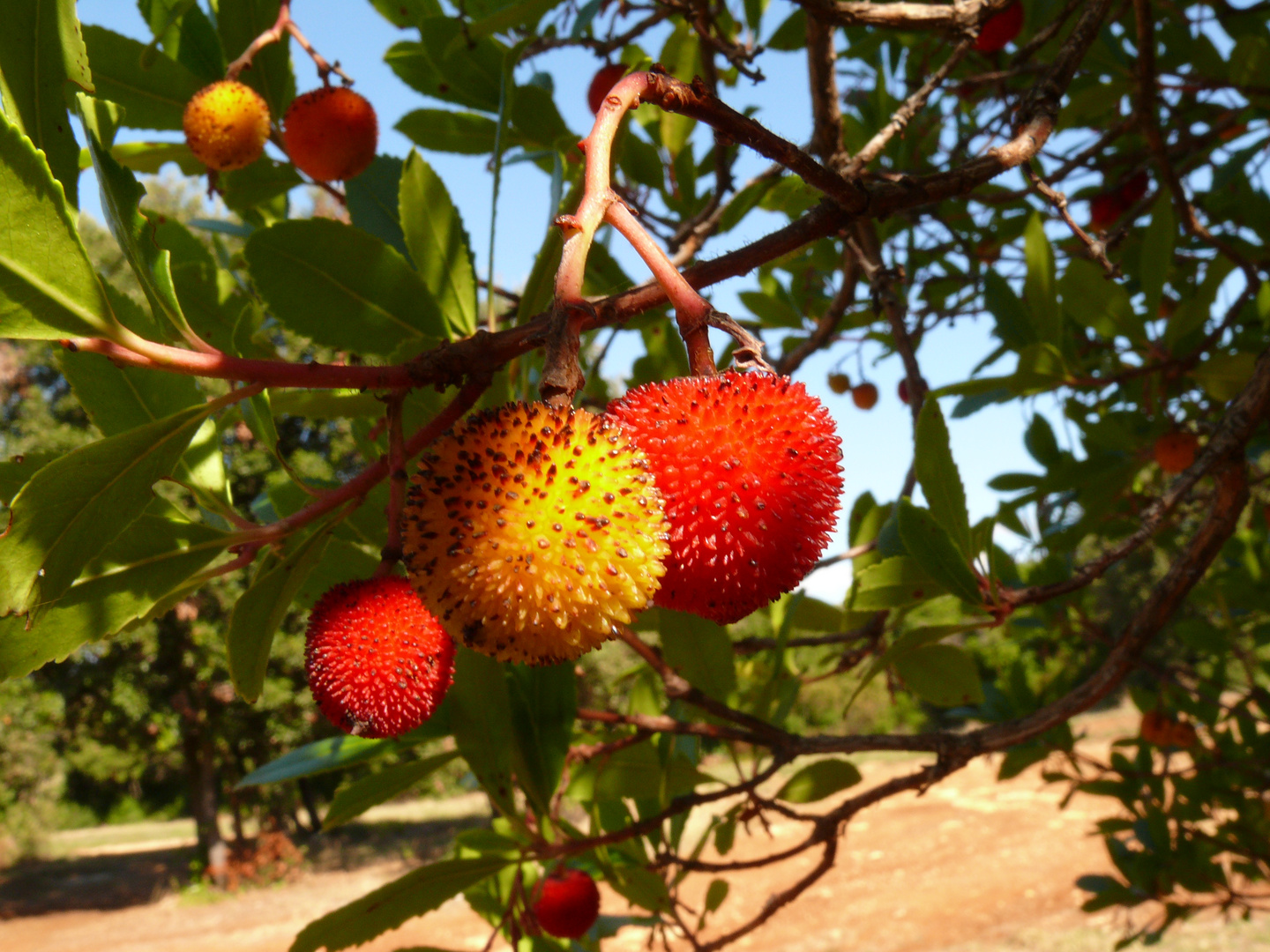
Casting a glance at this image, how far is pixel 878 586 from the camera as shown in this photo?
123 centimetres

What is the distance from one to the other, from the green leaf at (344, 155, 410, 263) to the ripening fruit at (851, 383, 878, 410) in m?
2.70

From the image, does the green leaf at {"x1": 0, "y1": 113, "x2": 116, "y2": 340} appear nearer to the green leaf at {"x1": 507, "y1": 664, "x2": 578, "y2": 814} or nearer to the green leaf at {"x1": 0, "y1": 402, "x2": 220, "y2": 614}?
the green leaf at {"x1": 0, "y1": 402, "x2": 220, "y2": 614}

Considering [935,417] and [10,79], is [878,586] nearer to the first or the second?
[935,417]

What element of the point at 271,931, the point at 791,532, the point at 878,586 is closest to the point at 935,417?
the point at 878,586

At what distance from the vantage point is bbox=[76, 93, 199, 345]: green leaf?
2.03ft

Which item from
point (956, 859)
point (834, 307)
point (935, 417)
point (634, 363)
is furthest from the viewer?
point (956, 859)

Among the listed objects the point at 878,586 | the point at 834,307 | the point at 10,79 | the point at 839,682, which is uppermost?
the point at 834,307

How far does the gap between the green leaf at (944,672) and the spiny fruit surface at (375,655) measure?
0.84 meters

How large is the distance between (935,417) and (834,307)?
86 centimetres

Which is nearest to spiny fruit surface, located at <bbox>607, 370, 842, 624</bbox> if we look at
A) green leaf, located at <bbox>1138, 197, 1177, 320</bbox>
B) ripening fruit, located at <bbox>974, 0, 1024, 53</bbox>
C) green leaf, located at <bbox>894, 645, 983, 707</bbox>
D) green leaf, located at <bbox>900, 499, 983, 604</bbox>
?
green leaf, located at <bbox>900, 499, 983, 604</bbox>

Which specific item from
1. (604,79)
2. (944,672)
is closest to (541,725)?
(944,672)

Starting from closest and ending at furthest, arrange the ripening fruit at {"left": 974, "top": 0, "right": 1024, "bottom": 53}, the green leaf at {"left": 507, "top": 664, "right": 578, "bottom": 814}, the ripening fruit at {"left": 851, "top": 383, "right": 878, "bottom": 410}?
1. the green leaf at {"left": 507, "top": 664, "right": 578, "bottom": 814}
2. the ripening fruit at {"left": 974, "top": 0, "right": 1024, "bottom": 53}
3. the ripening fruit at {"left": 851, "top": 383, "right": 878, "bottom": 410}

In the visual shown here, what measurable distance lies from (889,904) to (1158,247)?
742 cm

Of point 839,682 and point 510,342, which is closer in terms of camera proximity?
point 510,342
